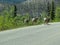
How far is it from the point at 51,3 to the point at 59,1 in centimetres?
604

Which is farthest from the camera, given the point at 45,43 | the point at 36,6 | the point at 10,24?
the point at 36,6

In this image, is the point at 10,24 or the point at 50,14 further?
the point at 50,14

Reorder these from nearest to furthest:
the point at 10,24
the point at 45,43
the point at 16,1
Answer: the point at 45,43
the point at 10,24
the point at 16,1

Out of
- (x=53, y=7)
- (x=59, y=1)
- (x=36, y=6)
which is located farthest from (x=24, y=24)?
(x=59, y=1)

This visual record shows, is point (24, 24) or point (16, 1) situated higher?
point (16, 1)

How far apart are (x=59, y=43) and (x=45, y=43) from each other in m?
0.72

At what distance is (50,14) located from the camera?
38.5 metres

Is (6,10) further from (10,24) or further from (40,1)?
(40,1)

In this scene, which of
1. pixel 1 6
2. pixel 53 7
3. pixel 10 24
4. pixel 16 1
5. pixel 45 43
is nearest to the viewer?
pixel 45 43

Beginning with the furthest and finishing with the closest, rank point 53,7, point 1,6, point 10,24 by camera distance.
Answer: point 53,7 < point 1,6 < point 10,24

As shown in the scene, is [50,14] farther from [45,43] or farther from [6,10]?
[45,43]

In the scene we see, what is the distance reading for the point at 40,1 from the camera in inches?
1646

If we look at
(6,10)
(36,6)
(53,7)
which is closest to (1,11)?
(6,10)

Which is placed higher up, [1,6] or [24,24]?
[1,6]
